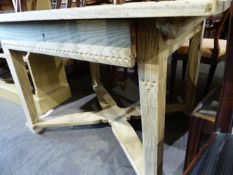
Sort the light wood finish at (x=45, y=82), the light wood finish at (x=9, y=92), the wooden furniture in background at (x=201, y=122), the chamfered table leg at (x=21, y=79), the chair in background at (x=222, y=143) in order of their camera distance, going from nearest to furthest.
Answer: the chair in background at (x=222, y=143)
the wooden furniture in background at (x=201, y=122)
the chamfered table leg at (x=21, y=79)
the light wood finish at (x=45, y=82)
the light wood finish at (x=9, y=92)

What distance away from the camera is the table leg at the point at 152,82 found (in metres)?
0.47

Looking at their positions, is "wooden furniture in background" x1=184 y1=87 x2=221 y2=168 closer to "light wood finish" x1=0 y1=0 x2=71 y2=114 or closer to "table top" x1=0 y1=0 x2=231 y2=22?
"table top" x1=0 y1=0 x2=231 y2=22

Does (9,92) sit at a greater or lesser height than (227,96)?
lesser

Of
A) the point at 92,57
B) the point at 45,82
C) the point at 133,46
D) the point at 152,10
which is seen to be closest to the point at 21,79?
the point at 45,82

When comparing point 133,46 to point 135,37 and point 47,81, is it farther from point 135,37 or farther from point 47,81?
point 47,81

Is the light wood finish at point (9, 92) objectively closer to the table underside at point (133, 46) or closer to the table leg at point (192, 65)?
the table underside at point (133, 46)

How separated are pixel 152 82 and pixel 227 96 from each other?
198 millimetres

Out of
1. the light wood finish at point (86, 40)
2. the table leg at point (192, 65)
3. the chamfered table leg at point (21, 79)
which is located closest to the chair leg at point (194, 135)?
the light wood finish at point (86, 40)

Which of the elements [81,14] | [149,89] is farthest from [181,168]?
[81,14]

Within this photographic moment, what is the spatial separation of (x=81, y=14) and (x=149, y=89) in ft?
0.88

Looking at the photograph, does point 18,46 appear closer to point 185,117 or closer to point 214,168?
point 214,168

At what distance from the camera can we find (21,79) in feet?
3.63

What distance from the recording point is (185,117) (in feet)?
4.26

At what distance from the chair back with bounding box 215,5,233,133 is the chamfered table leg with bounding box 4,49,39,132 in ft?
3.29
